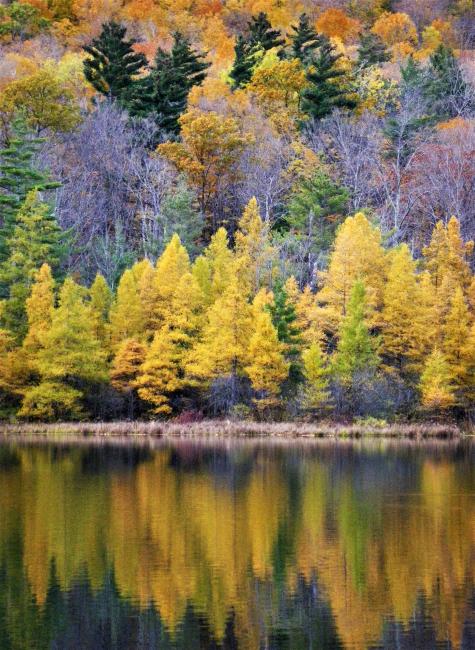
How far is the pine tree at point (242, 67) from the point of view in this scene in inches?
3747

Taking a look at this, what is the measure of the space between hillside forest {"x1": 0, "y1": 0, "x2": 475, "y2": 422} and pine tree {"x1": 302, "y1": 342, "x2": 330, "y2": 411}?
11 centimetres

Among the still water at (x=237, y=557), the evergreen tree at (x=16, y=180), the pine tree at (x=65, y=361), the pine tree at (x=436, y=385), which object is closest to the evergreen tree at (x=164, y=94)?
the evergreen tree at (x=16, y=180)

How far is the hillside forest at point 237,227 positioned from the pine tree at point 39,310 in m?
0.12

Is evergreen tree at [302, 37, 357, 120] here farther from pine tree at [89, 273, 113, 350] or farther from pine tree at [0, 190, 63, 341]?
pine tree at [89, 273, 113, 350]

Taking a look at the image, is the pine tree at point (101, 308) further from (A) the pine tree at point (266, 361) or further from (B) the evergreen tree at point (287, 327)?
(B) the evergreen tree at point (287, 327)

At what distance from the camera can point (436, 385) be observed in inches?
2355

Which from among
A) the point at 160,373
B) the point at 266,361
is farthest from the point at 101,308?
the point at 266,361

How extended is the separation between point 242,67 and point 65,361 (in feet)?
136

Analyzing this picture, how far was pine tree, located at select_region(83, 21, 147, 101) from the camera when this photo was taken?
88.5m

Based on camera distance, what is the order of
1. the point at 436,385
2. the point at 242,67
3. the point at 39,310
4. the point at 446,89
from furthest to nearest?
the point at 242,67
the point at 446,89
the point at 39,310
the point at 436,385

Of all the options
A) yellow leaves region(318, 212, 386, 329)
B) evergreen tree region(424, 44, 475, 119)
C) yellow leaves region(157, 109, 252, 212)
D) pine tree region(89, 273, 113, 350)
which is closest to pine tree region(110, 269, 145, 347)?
pine tree region(89, 273, 113, 350)

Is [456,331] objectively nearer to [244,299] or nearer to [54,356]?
[244,299]

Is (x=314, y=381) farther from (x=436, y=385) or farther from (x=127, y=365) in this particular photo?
(x=127, y=365)

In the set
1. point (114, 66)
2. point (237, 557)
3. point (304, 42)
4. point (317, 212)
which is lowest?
point (237, 557)
